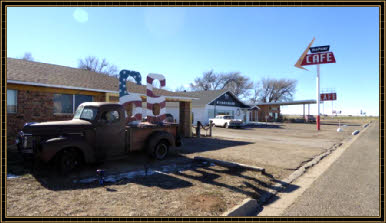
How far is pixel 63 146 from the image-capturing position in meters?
5.93

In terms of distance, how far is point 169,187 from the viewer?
5352 mm

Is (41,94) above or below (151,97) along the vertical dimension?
above

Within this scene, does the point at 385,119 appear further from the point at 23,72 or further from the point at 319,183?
the point at 23,72

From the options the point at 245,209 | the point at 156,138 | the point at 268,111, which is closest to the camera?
the point at 245,209

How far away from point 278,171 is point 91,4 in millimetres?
6815

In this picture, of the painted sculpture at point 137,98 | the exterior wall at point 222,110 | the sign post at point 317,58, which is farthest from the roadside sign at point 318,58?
the painted sculpture at point 137,98

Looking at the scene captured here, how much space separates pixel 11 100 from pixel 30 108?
712 millimetres

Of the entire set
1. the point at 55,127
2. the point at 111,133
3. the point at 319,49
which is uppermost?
the point at 319,49

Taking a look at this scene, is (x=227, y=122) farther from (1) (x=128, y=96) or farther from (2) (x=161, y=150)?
(2) (x=161, y=150)

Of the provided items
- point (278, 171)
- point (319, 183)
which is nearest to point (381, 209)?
point (319, 183)

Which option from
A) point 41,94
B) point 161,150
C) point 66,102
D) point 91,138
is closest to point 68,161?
point 91,138

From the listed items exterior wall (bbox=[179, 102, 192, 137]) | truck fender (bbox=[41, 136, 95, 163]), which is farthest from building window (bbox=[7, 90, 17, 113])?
exterior wall (bbox=[179, 102, 192, 137])

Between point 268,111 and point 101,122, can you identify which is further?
point 268,111

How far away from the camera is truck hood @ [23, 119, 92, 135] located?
6.02m
